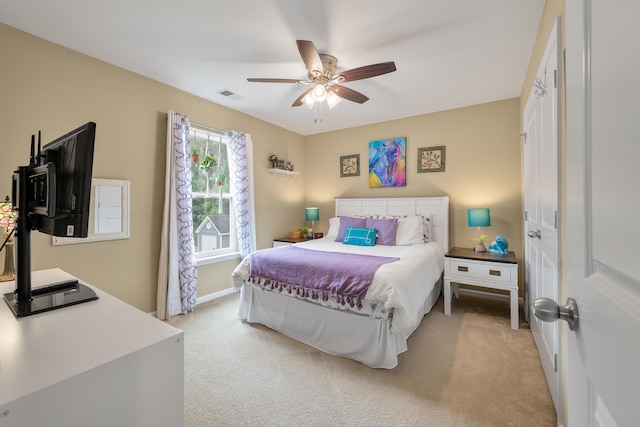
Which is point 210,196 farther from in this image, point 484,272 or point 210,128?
point 484,272

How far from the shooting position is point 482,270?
2840 mm

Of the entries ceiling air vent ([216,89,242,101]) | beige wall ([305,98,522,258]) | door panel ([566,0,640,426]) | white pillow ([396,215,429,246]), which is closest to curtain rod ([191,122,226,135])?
ceiling air vent ([216,89,242,101])

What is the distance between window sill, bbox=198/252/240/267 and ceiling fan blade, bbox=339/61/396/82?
2.64 meters

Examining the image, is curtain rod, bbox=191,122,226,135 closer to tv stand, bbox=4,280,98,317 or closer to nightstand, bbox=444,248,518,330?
tv stand, bbox=4,280,98,317

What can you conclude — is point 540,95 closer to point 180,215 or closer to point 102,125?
point 180,215

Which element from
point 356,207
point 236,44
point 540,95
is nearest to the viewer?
point 540,95

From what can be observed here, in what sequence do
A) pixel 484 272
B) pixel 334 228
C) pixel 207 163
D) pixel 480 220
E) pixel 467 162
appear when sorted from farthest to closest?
pixel 334 228, pixel 467 162, pixel 207 163, pixel 480 220, pixel 484 272

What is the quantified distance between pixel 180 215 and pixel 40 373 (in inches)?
98.6

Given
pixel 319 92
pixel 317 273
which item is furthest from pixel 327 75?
pixel 317 273

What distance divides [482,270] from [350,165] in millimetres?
2555

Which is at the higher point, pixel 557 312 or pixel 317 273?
pixel 557 312

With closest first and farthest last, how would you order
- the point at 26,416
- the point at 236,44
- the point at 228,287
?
1. the point at 26,416
2. the point at 236,44
3. the point at 228,287

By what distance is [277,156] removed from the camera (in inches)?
177

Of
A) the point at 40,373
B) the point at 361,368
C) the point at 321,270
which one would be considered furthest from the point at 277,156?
the point at 40,373
